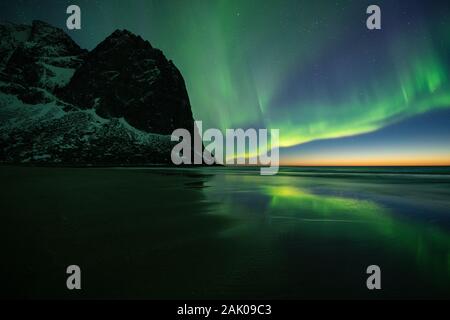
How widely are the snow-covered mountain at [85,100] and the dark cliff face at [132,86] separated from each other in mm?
456

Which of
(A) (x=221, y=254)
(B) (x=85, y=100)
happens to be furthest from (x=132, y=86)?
(A) (x=221, y=254)

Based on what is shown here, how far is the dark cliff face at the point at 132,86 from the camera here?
107 meters

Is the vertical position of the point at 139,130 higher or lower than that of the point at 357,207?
higher

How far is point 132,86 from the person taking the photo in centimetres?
11781

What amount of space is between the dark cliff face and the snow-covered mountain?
456mm

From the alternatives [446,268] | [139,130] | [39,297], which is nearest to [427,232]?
[446,268]

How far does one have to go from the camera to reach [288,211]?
9414 mm

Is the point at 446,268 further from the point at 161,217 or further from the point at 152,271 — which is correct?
the point at 161,217

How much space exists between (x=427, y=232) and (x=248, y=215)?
5625 mm

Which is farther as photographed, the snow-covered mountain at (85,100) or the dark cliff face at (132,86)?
the dark cliff face at (132,86)

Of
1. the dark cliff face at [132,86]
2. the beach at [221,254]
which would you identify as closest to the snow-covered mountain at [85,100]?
the dark cliff face at [132,86]

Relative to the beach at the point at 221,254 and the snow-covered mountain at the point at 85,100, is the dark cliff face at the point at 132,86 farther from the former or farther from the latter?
the beach at the point at 221,254
